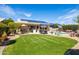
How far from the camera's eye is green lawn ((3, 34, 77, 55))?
282 centimetres

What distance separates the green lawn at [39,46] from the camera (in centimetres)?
282

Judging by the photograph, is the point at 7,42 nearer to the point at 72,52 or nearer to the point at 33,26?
the point at 33,26

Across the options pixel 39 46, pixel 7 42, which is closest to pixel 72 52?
pixel 39 46

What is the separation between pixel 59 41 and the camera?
2.85 meters

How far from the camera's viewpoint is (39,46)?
2.83m

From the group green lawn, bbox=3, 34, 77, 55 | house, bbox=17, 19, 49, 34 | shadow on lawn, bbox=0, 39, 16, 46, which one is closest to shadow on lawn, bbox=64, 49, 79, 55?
green lawn, bbox=3, 34, 77, 55

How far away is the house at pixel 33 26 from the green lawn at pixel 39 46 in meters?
0.05

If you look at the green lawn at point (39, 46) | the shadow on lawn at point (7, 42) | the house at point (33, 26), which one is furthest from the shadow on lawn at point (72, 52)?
the shadow on lawn at point (7, 42)

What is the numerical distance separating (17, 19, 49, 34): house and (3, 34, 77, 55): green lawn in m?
0.05

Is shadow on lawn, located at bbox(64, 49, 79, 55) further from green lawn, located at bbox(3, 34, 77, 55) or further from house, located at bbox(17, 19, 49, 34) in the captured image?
house, located at bbox(17, 19, 49, 34)

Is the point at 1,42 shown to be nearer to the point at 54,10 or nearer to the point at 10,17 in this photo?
the point at 10,17
